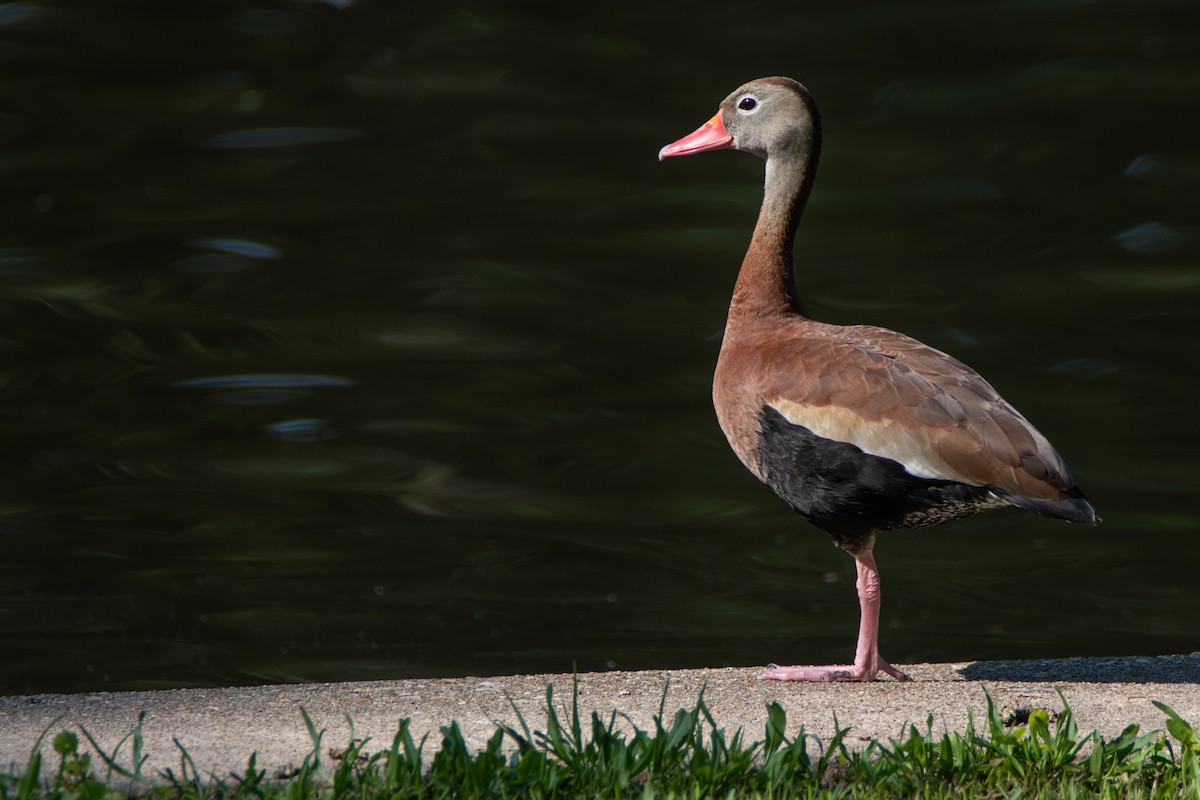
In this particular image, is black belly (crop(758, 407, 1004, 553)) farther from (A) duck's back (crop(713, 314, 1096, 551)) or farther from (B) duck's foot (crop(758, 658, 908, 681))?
(B) duck's foot (crop(758, 658, 908, 681))

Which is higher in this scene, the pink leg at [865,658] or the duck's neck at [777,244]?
the duck's neck at [777,244]

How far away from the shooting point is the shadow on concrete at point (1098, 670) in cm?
522

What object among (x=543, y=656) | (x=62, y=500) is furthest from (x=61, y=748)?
(x=62, y=500)

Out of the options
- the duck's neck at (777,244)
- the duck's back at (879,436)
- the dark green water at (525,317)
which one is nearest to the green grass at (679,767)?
the duck's back at (879,436)

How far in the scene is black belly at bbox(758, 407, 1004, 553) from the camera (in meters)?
4.82

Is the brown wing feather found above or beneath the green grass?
above

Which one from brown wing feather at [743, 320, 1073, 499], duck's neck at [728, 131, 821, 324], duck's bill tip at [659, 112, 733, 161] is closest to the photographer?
brown wing feather at [743, 320, 1073, 499]

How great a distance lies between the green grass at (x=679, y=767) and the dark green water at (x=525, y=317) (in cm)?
312

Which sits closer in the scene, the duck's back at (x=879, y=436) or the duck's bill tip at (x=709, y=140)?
the duck's back at (x=879, y=436)

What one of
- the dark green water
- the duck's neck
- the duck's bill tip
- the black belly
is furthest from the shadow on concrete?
the duck's bill tip

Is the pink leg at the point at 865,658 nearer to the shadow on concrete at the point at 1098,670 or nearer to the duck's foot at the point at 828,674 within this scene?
the duck's foot at the point at 828,674

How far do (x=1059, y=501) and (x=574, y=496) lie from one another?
4612mm

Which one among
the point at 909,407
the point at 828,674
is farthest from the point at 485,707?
the point at 909,407

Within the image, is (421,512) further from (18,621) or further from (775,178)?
(775,178)
